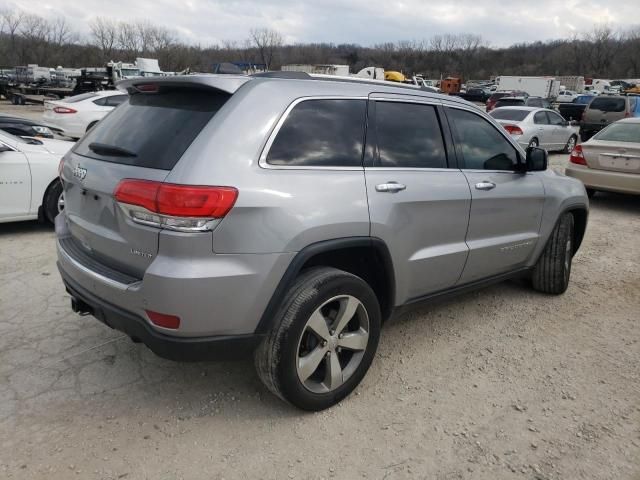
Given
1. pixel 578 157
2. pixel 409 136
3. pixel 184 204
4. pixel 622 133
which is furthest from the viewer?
pixel 578 157

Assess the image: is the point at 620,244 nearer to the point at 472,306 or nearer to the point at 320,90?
the point at 472,306

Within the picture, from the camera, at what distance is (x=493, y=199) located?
3.65 meters

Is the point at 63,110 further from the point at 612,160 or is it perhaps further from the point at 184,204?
the point at 184,204

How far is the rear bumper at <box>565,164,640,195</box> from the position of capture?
317 inches

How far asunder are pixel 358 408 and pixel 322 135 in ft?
5.09

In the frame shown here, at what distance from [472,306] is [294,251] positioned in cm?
247

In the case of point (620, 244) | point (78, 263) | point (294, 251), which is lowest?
point (620, 244)

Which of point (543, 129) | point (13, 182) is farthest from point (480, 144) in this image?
point (543, 129)

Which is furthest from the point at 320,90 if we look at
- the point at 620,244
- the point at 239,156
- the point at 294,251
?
the point at 620,244

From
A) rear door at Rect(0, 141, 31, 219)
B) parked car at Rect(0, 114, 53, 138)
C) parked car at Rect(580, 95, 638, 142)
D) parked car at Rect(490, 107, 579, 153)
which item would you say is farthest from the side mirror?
parked car at Rect(580, 95, 638, 142)

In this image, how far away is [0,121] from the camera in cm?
651

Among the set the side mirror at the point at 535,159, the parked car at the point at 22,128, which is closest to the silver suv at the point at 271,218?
the side mirror at the point at 535,159

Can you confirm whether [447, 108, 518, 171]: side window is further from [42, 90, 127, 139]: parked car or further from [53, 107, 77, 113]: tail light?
[53, 107, 77, 113]: tail light

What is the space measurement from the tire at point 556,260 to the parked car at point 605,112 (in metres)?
16.1
